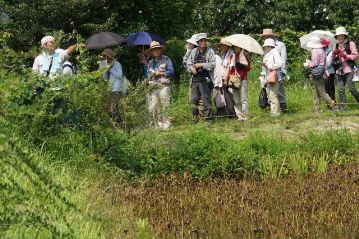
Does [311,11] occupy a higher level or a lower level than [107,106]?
higher

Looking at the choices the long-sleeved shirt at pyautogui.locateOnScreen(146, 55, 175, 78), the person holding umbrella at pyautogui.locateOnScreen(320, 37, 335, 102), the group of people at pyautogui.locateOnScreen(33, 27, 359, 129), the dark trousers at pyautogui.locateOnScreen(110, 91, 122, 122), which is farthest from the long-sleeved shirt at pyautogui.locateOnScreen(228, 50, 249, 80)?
the dark trousers at pyautogui.locateOnScreen(110, 91, 122, 122)

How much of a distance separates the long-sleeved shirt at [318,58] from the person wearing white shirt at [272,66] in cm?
59

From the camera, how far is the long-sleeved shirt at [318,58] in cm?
1234

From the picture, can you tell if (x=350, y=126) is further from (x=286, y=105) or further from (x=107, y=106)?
(x=107, y=106)

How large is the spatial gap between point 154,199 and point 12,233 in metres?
2.23

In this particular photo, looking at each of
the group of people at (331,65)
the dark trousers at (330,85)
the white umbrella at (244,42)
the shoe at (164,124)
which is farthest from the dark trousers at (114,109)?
the dark trousers at (330,85)

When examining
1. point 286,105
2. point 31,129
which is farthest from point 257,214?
point 286,105

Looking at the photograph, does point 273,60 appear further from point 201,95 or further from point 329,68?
point 201,95

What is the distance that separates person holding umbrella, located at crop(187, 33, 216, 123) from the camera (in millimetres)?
11656

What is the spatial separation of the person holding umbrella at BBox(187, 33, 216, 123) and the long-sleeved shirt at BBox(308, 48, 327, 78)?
1.79m

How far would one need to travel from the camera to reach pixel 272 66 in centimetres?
1218

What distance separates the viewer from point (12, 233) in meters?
4.79

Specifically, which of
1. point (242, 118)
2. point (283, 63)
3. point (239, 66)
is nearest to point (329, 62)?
point (283, 63)

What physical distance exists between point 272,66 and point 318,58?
850 mm
